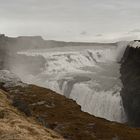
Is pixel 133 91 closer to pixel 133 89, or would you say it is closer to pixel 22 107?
pixel 133 89

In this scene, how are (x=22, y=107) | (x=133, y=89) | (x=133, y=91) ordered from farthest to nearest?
(x=133, y=89)
(x=133, y=91)
(x=22, y=107)

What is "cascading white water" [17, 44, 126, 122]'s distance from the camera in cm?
9512

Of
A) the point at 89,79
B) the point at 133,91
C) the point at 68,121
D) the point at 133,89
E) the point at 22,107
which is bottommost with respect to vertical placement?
the point at 89,79

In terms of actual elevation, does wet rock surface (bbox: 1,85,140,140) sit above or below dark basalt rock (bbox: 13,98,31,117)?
below

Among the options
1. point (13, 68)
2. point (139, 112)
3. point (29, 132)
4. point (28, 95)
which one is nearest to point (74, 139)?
point (29, 132)

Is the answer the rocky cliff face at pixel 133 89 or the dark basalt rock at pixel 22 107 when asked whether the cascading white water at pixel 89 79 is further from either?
the dark basalt rock at pixel 22 107

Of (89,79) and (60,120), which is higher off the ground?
(60,120)

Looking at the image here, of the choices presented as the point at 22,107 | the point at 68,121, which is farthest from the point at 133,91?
the point at 22,107

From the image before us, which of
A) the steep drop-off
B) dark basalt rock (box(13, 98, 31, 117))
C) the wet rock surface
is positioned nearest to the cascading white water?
the steep drop-off

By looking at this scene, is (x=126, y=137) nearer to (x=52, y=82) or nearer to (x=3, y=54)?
(x=52, y=82)

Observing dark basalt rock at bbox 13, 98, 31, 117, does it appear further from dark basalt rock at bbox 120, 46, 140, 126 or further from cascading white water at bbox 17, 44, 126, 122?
cascading white water at bbox 17, 44, 126, 122

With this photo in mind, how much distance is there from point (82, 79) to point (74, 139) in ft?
268

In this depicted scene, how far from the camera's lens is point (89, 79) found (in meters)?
124

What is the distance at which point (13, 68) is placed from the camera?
529 feet
